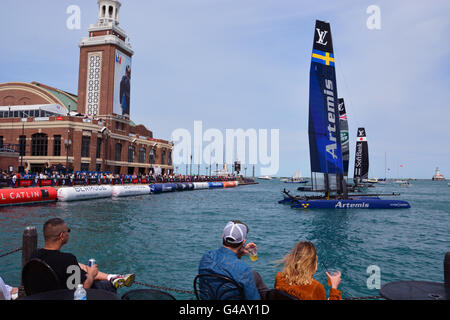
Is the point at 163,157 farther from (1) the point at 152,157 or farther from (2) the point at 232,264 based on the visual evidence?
(2) the point at 232,264

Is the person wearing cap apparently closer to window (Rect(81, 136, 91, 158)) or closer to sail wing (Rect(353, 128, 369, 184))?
window (Rect(81, 136, 91, 158))

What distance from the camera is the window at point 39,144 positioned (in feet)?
169

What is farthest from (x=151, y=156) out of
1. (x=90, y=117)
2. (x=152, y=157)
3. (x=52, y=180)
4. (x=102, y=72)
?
(x=52, y=180)

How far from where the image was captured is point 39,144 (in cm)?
5178

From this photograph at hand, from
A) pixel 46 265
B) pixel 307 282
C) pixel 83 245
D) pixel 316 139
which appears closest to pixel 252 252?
pixel 307 282

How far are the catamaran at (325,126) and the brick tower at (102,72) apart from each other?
4658cm

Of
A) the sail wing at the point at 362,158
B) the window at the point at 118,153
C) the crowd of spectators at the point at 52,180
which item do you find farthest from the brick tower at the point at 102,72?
the sail wing at the point at 362,158

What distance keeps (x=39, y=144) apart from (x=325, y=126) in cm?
4786

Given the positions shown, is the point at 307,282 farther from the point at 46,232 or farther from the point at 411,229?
the point at 411,229

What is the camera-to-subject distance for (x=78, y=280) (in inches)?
159

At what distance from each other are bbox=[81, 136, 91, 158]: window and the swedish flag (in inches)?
1605

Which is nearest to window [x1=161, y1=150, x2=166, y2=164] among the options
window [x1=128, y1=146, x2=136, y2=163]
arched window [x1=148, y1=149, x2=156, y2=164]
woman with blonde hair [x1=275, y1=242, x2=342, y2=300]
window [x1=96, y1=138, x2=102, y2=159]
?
arched window [x1=148, y1=149, x2=156, y2=164]

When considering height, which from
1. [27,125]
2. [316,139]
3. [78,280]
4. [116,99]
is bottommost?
[78,280]
